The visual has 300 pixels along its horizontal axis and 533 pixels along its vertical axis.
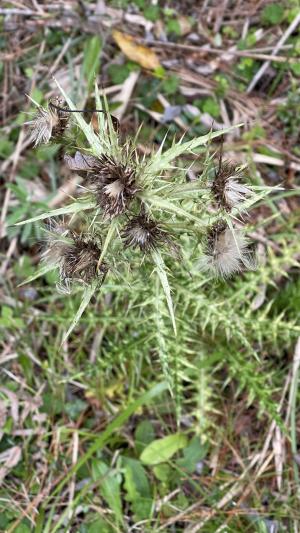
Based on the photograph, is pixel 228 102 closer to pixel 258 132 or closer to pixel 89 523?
pixel 258 132

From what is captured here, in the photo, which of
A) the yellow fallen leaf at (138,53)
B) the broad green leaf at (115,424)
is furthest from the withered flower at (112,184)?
the yellow fallen leaf at (138,53)

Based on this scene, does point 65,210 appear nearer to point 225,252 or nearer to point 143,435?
point 225,252

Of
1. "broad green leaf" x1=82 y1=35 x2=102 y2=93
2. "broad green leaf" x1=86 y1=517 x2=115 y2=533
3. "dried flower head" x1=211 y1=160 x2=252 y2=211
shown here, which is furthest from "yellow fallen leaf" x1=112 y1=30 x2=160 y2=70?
"broad green leaf" x1=86 y1=517 x2=115 y2=533

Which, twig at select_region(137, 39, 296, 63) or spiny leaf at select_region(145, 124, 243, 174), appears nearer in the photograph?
spiny leaf at select_region(145, 124, 243, 174)

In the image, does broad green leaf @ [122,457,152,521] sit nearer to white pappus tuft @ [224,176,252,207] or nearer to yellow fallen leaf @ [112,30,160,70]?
white pappus tuft @ [224,176,252,207]

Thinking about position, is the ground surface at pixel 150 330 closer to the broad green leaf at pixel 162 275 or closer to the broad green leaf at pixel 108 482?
the broad green leaf at pixel 108 482

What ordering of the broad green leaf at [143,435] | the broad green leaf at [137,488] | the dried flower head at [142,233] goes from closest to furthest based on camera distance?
the dried flower head at [142,233] < the broad green leaf at [137,488] < the broad green leaf at [143,435]
